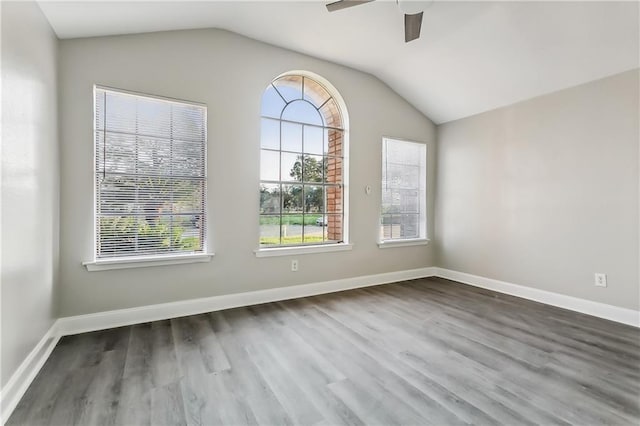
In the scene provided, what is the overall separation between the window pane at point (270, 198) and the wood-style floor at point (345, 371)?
1.18 m

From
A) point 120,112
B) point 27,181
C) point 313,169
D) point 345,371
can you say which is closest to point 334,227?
point 313,169

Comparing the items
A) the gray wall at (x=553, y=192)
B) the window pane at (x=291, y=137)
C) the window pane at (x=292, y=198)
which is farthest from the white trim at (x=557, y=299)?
the window pane at (x=291, y=137)

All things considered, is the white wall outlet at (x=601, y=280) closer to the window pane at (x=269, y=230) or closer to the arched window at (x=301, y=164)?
the arched window at (x=301, y=164)

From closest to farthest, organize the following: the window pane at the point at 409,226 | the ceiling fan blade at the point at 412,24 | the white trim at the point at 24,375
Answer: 1. the white trim at the point at 24,375
2. the ceiling fan blade at the point at 412,24
3. the window pane at the point at 409,226

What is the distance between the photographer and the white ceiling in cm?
253

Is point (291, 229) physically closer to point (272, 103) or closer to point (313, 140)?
point (313, 140)

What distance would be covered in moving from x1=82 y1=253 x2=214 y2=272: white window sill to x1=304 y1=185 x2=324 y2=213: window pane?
135 cm

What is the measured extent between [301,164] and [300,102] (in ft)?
2.62

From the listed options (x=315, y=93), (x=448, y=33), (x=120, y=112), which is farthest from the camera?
(x=315, y=93)

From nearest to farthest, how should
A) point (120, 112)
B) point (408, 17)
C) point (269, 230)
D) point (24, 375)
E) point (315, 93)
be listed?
point (24, 375) < point (408, 17) < point (120, 112) < point (269, 230) < point (315, 93)

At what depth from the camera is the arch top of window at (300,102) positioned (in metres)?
3.68

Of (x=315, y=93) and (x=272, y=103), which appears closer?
(x=272, y=103)

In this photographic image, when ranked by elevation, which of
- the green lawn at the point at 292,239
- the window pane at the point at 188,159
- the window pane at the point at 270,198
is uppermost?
Result: the window pane at the point at 188,159

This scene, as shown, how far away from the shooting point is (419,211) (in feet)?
16.1
